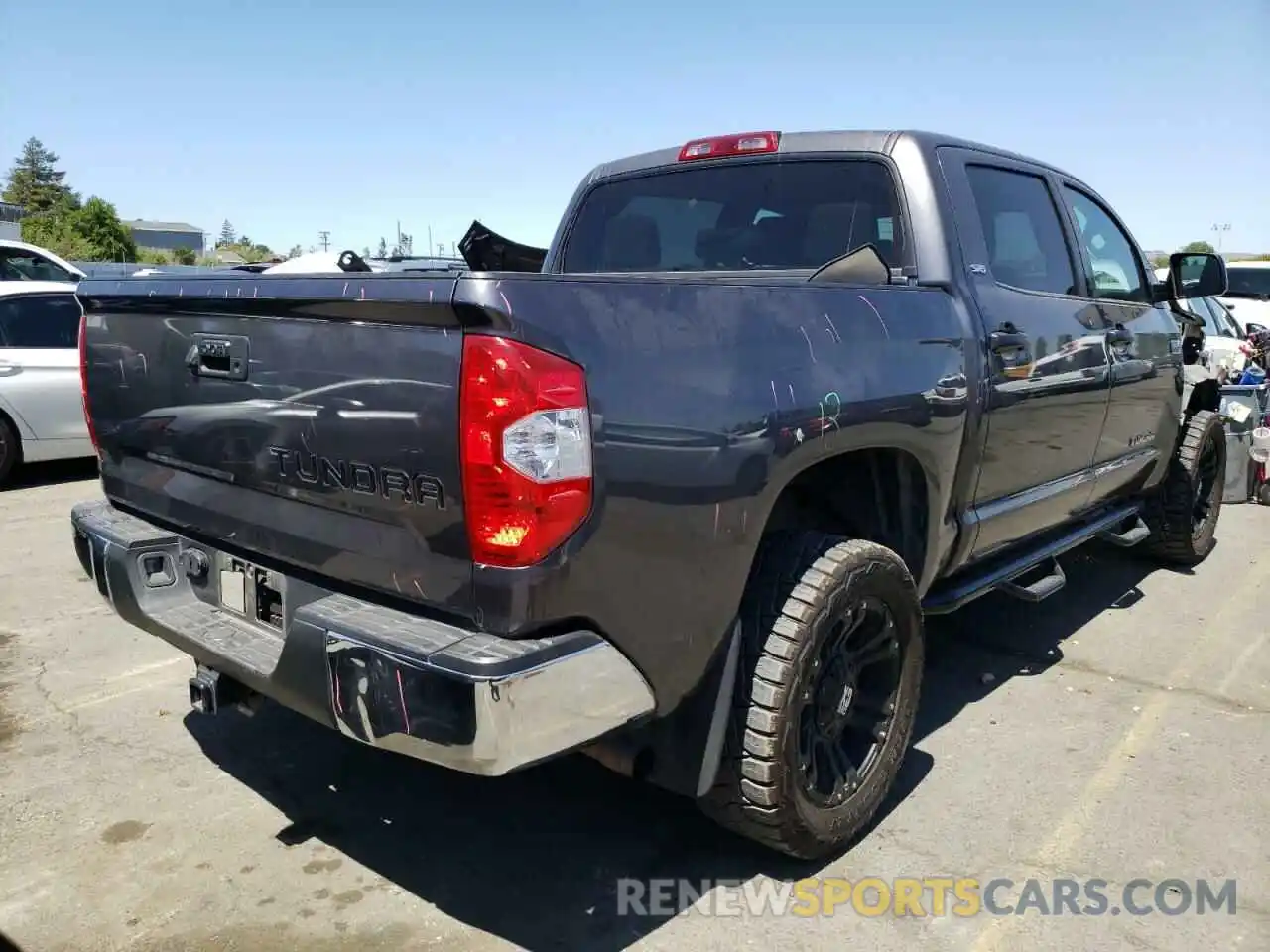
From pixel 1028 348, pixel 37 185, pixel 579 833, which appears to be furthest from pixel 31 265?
pixel 37 185

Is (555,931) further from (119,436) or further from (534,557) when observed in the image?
(119,436)

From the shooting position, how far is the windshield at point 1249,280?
52.5ft

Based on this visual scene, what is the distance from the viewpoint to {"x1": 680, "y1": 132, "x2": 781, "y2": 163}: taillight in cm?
370

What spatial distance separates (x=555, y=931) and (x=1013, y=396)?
2246mm

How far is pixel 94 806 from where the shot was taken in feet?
9.89

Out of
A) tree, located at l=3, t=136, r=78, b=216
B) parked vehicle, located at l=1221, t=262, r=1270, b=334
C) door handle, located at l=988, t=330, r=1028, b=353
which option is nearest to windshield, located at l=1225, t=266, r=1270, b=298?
parked vehicle, located at l=1221, t=262, r=1270, b=334

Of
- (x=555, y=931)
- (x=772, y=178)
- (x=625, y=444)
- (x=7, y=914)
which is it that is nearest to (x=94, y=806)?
(x=7, y=914)

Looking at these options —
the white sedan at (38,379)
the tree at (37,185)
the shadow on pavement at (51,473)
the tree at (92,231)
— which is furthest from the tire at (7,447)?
the tree at (37,185)

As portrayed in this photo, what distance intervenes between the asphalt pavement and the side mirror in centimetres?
199

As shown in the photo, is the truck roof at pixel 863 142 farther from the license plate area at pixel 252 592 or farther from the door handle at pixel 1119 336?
the license plate area at pixel 252 592

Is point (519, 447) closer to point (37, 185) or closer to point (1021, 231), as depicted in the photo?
point (1021, 231)

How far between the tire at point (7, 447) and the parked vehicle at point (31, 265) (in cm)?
274

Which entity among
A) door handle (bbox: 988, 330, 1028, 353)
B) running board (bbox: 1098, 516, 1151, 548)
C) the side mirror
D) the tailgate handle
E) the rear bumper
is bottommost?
running board (bbox: 1098, 516, 1151, 548)

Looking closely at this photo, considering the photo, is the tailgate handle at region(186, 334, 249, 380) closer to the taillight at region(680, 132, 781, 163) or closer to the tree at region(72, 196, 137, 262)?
the taillight at region(680, 132, 781, 163)
